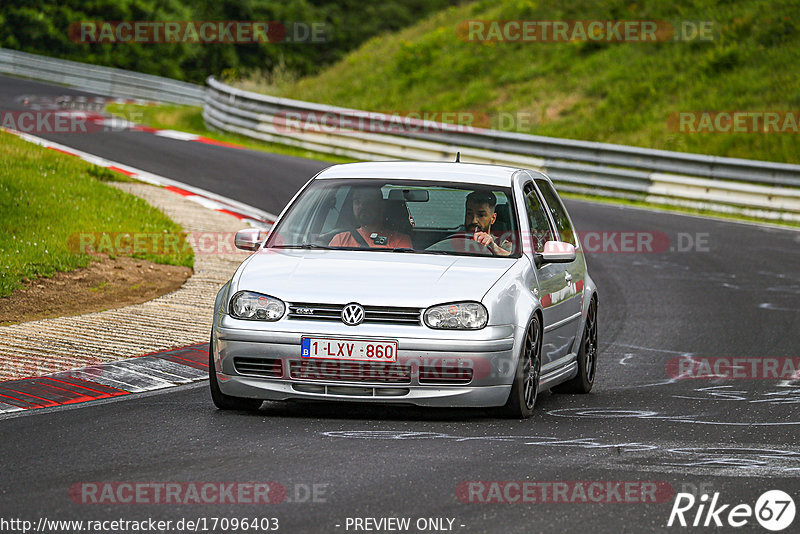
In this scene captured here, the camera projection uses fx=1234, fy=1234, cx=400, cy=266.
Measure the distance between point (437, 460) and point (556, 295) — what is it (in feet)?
7.88

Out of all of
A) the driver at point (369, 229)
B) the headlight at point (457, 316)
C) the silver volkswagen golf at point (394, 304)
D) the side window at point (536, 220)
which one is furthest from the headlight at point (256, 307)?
the side window at point (536, 220)

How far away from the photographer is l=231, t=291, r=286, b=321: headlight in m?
7.23

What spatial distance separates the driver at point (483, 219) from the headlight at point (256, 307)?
1.62m

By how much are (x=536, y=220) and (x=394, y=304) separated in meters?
2.00

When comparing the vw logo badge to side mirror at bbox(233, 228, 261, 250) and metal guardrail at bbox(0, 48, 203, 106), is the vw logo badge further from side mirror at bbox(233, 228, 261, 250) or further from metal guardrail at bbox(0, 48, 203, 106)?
metal guardrail at bbox(0, 48, 203, 106)

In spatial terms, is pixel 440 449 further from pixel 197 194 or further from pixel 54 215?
pixel 197 194

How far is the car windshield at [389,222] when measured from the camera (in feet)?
26.9

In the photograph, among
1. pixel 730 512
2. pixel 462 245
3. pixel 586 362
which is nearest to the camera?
pixel 730 512

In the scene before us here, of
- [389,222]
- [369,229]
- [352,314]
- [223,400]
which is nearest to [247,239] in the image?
[369,229]

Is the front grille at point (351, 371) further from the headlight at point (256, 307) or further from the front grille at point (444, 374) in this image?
the headlight at point (256, 307)

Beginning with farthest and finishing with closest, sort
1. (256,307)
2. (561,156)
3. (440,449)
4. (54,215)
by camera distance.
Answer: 1. (561,156)
2. (54,215)
3. (256,307)
4. (440,449)

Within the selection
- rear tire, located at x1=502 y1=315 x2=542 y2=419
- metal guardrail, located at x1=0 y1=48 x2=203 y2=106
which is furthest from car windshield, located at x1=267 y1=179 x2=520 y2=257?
metal guardrail, located at x1=0 y1=48 x2=203 y2=106

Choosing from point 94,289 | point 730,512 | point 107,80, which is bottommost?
point 94,289

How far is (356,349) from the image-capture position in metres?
7.05
